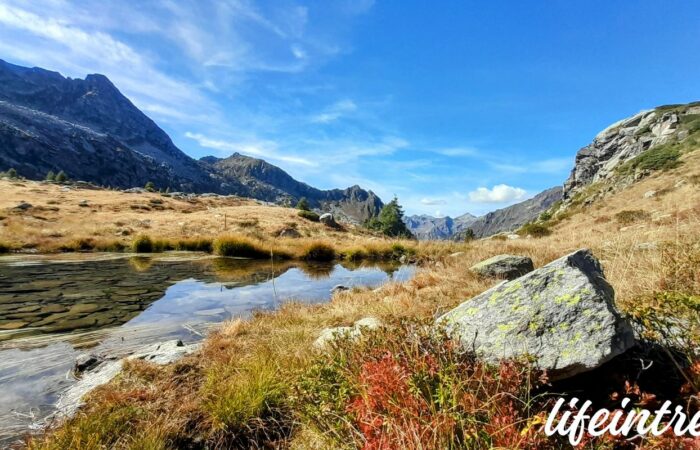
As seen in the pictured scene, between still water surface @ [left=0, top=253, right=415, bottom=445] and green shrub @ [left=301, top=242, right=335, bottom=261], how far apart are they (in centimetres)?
528

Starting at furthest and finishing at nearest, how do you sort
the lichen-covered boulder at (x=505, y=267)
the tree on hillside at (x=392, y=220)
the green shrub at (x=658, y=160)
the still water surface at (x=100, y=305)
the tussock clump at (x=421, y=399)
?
1. the tree on hillside at (x=392, y=220)
2. the green shrub at (x=658, y=160)
3. the lichen-covered boulder at (x=505, y=267)
4. the still water surface at (x=100, y=305)
5. the tussock clump at (x=421, y=399)

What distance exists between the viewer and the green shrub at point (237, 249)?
74.1ft

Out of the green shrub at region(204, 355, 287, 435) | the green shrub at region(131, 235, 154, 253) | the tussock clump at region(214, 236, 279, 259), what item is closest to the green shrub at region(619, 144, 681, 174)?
the tussock clump at region(214, 236, 279, 259)

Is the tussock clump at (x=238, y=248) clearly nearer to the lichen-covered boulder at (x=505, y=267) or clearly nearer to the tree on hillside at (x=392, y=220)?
the lichen-covered boulder at (x=505, y=267)

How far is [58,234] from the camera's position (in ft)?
78.9

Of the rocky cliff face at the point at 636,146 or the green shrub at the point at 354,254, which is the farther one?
the rocky cliff face at the point at 636,146

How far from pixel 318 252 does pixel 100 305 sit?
15.6 metres

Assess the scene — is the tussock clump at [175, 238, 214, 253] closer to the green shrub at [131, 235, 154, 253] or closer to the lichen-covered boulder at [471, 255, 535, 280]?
the green shrub at [131, 235, 154, 253]

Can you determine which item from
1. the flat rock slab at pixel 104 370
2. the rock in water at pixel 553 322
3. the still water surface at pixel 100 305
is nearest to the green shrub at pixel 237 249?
the still water surface at pixel 100 305

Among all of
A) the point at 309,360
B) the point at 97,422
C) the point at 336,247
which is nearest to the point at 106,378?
the point at 97,422

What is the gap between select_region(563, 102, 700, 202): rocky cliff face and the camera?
47.7 m

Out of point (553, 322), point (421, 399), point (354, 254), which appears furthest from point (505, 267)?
point (354, 254)

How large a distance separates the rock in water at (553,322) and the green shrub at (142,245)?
936 inches

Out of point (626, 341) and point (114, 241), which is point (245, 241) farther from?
point (626, 341)
